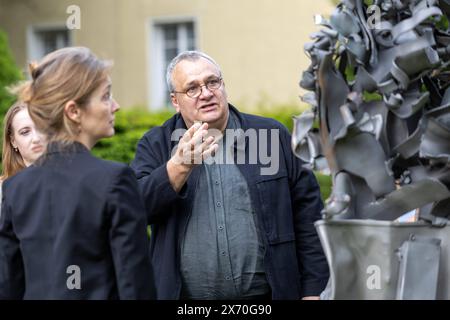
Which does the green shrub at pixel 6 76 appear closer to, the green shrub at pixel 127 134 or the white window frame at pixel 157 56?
the green shrub at pixel 127 134

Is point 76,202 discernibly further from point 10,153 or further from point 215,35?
point 215,35

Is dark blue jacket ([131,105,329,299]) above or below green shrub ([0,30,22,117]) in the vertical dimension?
below

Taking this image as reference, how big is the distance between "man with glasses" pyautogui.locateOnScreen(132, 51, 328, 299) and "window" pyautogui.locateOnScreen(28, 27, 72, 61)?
11.3 m

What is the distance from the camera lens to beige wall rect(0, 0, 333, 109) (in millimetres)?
13188

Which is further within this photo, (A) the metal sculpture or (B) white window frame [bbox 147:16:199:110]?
(B) white window frame [bbox 147:16:199:110]

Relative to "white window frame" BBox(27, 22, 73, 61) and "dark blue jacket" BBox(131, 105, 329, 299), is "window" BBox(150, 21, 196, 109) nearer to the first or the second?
"white window frame" BBox(27, 22, 73, 61)

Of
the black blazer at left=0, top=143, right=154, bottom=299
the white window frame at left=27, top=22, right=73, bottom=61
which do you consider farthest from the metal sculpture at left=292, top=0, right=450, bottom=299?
the white window frame at left=27, top=22, right=73, bottom=61

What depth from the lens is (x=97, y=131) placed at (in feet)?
10.6

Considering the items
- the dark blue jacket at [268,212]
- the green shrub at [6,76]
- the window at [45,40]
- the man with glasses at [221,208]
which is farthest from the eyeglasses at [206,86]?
the window at [45,40]

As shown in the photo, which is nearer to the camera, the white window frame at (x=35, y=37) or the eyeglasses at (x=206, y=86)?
the eyeglasses at (x=206, y=86)

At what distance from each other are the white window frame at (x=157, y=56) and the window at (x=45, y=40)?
60.4 inches

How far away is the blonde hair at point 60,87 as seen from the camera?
3.15m

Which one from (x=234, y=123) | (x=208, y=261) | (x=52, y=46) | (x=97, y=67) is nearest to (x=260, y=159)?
(x=234, y=123)
